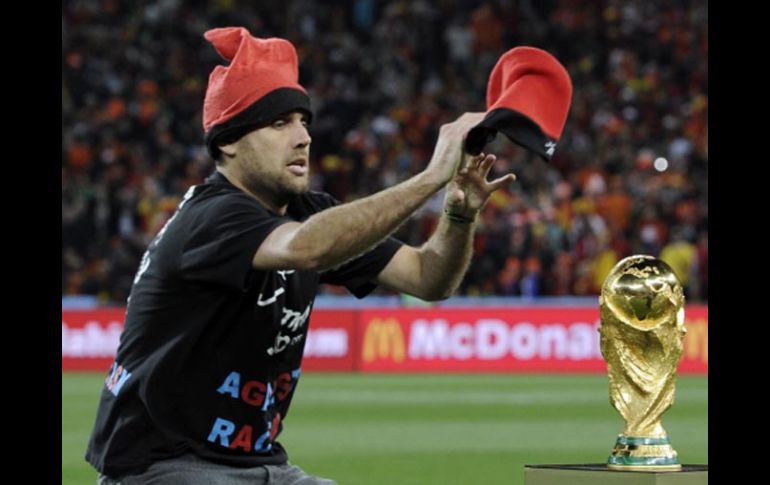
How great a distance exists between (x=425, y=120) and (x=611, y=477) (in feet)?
71.7

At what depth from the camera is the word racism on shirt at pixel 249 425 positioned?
14.0ft

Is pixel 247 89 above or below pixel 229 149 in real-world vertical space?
above

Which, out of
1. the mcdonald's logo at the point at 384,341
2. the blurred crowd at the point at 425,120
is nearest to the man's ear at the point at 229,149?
the mcdonald's logo at the point at 384,341

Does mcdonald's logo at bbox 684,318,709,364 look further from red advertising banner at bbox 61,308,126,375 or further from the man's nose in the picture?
the man's nose

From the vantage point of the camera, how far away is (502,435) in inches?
485

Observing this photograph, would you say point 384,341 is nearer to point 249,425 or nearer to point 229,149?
point 229,149

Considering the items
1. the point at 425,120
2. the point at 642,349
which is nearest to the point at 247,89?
the point at 642,349

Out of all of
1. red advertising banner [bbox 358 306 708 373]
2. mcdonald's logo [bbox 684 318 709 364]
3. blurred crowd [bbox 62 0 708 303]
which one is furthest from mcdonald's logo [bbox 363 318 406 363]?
mcdonald's logo [bbox 684 318 709 364]

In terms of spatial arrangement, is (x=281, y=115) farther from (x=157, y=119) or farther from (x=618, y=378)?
(x=157, y=119)

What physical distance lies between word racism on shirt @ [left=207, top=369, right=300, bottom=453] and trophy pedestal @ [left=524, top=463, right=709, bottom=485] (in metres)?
0.85

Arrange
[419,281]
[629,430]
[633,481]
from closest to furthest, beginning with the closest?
[633,481] → [629,430] → [419,281]

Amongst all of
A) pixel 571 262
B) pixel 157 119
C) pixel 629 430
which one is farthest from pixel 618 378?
pixel 157 119

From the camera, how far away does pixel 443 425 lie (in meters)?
13.0

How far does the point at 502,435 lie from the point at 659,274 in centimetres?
846
